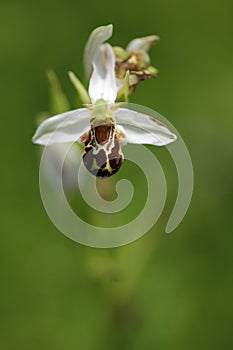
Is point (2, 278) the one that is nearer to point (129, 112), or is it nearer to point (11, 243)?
point (11, 243)

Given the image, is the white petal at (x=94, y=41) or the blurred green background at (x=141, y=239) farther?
the blurred green background at (x=141, y=239)

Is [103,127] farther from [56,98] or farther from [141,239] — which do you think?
[141,239]

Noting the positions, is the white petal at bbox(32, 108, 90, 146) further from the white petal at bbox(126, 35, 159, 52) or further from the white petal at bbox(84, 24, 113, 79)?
the white petal at bbox(126, 35, 159, 52)

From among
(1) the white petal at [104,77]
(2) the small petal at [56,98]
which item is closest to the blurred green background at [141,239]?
(2) the small petal at [56,98]

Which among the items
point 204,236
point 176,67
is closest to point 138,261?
point 204,236

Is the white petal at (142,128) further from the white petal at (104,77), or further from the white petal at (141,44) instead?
the white petal at (141,44)

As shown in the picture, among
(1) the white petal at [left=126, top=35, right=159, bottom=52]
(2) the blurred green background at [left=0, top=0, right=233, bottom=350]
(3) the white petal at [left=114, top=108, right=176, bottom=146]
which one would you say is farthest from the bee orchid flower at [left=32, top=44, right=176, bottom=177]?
(2) the blurred green background at [left=0, top=0, right=233, bottom=350]
